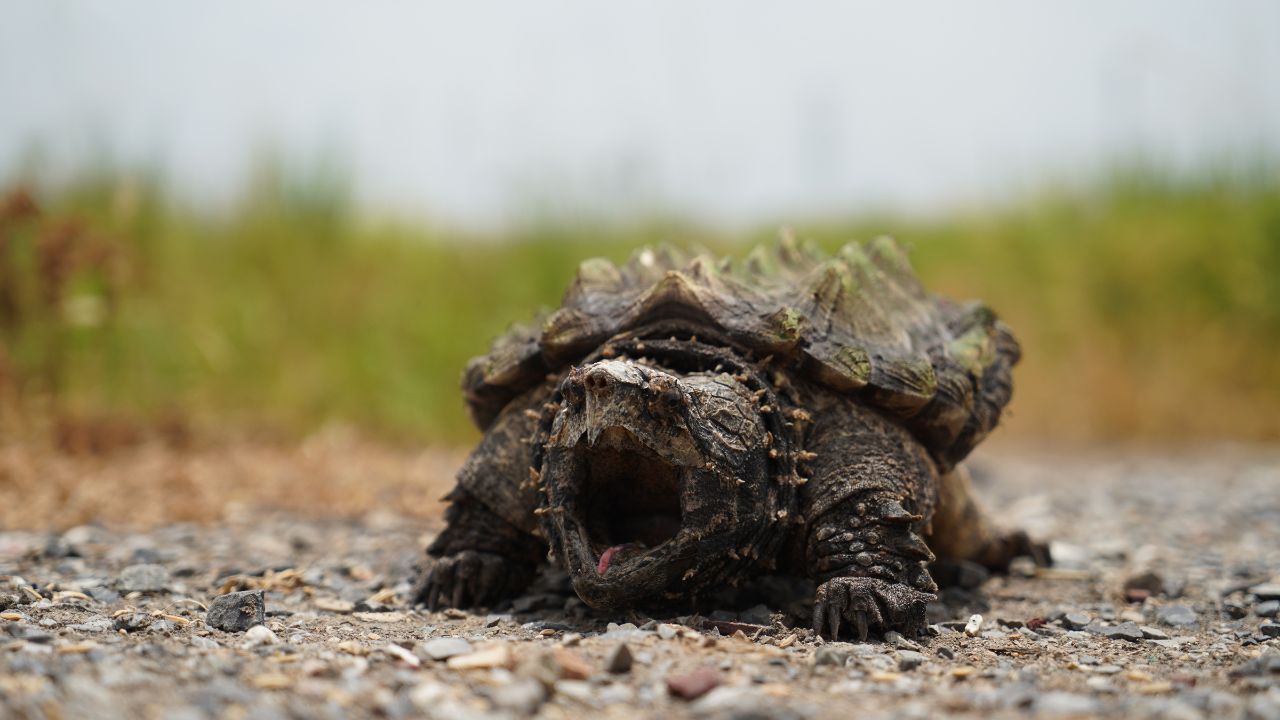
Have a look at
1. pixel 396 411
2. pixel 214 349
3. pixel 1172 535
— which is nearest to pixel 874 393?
pixel 1172 535

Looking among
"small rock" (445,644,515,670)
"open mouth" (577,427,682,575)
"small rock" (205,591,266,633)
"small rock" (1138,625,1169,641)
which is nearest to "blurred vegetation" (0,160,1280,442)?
"small rock" (205,591,266,633)

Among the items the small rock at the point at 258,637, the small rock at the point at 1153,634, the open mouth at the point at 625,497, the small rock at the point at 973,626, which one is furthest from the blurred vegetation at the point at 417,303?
the small rock at the point at 1153,634

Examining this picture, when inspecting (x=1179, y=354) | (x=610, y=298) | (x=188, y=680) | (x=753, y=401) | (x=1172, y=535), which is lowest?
(x=188, y=680)

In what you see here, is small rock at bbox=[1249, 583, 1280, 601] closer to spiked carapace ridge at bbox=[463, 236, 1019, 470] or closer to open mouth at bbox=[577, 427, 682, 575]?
spiked carapace ridge at bbox=[463, 236, 1019, 470]

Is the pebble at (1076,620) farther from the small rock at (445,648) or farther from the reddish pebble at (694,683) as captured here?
the small rock at (445,648)

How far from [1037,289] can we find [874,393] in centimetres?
789

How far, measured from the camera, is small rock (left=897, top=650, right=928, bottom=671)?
222 cm

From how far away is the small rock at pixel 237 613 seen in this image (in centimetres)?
251

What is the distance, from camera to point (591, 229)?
865cm

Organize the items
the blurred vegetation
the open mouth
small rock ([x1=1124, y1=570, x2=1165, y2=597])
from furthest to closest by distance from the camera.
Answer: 1. the blurred vegetation
2. small rock ([x1=1124, y1=570, x2=1165, y2=597])
3. the open mouth

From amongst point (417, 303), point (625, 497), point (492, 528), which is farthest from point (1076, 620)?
point (417, 303)

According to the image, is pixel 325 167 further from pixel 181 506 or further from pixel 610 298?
pixel 610 298

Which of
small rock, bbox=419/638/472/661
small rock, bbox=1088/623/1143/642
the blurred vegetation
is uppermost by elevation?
the blurred vegetation

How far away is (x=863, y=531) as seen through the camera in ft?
8.58
